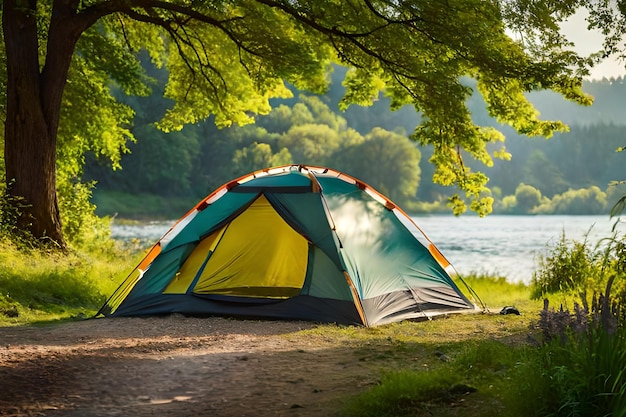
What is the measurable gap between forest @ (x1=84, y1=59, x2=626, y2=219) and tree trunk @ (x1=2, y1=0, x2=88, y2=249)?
3126 centimetres

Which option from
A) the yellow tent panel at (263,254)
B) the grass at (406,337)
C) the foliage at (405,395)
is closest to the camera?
the foliage at (405,395)

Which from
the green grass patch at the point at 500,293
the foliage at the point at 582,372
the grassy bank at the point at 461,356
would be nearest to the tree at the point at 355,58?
the green grass patch at the point at 500,293

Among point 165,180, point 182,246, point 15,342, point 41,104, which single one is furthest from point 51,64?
point 165,180

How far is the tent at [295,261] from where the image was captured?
8539mm

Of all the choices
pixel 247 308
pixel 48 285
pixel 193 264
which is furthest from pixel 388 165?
pixel 247 308

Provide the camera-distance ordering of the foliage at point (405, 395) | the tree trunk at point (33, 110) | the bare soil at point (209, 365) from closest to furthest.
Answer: the foliage at point (405, 395) < the bare soil at point (209, 365) < the tree trunk at point (33, 110)

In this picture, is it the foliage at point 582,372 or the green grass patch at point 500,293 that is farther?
the green grass patch at point 500,293

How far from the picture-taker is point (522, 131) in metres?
12.3

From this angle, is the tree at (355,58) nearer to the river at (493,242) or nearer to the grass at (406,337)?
the grass at (406,337)

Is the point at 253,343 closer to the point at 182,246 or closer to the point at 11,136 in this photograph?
the point at 182,246

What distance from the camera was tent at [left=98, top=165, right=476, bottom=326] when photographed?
8.54 metres

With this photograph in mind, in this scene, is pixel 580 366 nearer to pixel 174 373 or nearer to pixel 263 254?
pixel 174 373

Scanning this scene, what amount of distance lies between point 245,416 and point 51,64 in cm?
885

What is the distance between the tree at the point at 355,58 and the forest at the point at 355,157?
31.2 m
